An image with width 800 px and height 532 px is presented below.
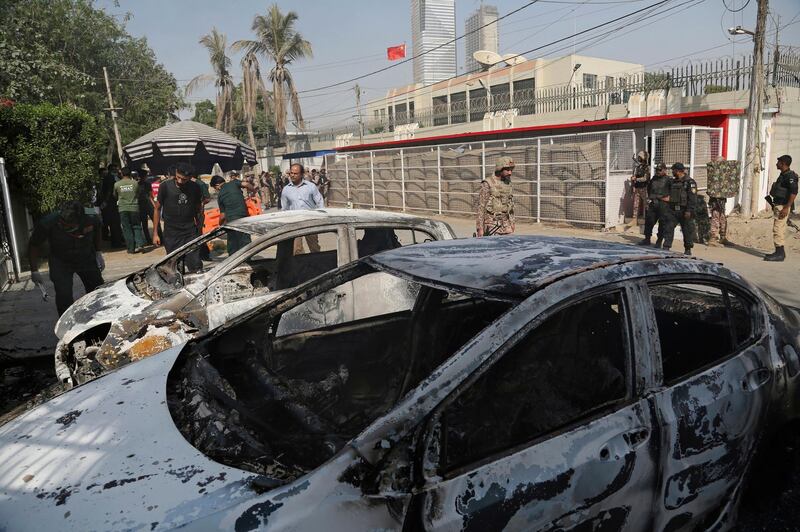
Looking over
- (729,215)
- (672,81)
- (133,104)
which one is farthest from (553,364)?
(133,104)

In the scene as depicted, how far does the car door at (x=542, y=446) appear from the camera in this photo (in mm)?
1640

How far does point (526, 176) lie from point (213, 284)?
11317 millimetres

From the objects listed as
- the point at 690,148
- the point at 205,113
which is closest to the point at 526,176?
the point at 690,148

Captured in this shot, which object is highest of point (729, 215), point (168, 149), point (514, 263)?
point (168, 149)

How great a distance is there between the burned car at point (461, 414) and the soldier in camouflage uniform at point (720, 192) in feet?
30.2

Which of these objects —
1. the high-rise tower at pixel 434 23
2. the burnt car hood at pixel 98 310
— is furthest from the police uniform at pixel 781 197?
the high-rise tower at pixel 434 23

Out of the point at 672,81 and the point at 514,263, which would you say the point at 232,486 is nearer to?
the point at 514,263

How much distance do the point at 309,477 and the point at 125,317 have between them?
3054 millimetres

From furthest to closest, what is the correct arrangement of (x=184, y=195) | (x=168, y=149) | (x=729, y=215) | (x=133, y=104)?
(x=133, y=104) < (x=729, y=215) < (x=168, y=149) < (x=184, y=195)

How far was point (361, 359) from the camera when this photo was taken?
9.33 ft

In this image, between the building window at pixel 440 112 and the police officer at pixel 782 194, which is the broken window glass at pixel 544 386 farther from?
the building window at pixel 440 112

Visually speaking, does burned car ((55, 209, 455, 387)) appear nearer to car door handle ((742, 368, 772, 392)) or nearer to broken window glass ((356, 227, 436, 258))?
broken window glass ((356, 227, 436, 258))

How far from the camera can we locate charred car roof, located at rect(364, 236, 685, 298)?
2025 mm

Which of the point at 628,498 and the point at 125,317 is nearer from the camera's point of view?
the point at 628,498
